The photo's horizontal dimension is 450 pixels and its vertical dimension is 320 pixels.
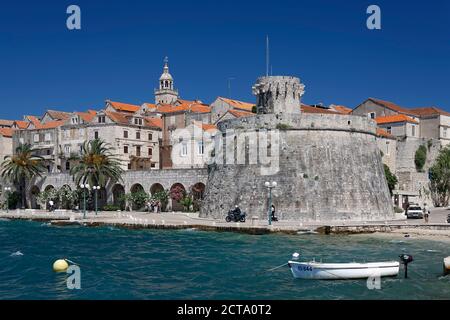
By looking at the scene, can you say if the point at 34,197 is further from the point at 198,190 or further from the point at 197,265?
the point at 197,265

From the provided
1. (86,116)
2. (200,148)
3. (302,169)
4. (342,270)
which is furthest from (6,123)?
(342,270)

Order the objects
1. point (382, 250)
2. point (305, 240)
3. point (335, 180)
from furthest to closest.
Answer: point (335, 180) < point (305, 240) < point (382, 250)

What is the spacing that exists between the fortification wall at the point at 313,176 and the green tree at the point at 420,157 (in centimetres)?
2202

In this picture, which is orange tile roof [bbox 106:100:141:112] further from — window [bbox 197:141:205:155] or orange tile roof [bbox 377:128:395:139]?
orange tile roof [bbox 377:128:395:139]

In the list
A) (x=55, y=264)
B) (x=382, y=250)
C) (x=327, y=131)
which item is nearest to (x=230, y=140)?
(x=327, y=131)

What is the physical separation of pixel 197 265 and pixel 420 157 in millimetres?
46073

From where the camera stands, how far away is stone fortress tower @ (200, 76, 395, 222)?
40375 mm

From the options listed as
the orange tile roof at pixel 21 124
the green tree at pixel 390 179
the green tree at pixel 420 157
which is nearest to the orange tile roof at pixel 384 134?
the green tree at pixel 420 157

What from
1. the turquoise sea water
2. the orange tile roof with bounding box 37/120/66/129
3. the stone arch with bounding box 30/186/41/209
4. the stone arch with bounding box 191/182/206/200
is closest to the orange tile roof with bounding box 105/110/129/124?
the orange tile roof with bounding box 37/120/66/129

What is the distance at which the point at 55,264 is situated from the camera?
76.6 feet

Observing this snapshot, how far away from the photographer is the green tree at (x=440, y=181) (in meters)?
62.5

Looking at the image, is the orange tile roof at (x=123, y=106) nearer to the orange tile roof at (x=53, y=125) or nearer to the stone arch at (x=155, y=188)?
the orange tile roof at (x=53, y=125)
